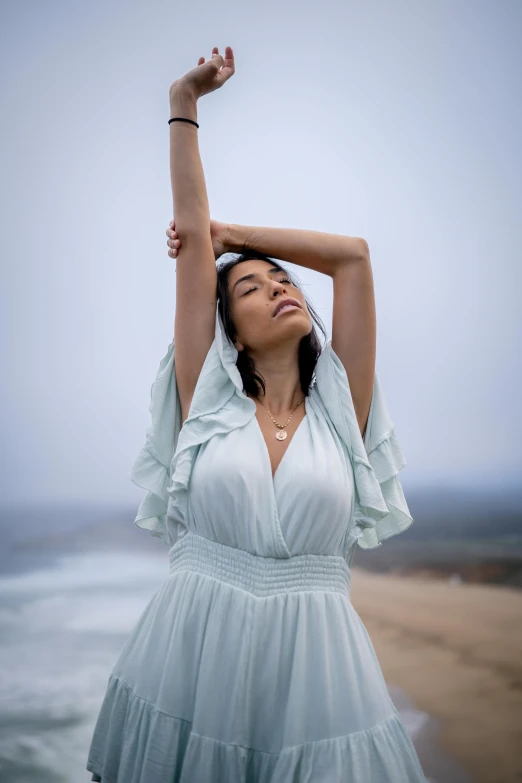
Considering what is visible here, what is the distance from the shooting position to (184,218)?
156cm

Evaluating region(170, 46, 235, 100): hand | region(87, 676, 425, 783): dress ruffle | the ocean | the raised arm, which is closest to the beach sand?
the ocean

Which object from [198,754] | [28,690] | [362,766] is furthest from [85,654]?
[362,766]

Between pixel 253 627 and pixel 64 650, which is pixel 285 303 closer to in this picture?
pixel 253 627

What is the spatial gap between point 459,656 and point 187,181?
1291 millimetres

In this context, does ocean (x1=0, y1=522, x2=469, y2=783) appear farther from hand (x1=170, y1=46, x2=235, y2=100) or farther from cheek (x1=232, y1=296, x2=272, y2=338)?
hand (x1=170, y1=46, x2=235, y2=100)

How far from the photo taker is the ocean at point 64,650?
76.5 inches

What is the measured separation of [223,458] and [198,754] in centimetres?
44

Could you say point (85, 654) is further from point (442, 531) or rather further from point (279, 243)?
point (279, 243)

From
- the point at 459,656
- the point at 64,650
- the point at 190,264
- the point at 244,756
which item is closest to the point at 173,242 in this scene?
the point at 190,264

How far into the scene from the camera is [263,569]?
137cm

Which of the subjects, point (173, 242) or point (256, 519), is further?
point (173, 242)

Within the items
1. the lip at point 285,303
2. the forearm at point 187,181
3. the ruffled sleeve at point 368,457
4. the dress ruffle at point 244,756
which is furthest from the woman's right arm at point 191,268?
the dress ruffle at point 244,756

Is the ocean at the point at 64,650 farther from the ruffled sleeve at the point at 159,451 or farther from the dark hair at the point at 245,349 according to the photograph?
the dark hair at the point at 245,349

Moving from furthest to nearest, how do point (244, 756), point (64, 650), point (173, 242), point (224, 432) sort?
point (64, 650) → point (173, 242) → point (224, 432) → point (244, 756)
